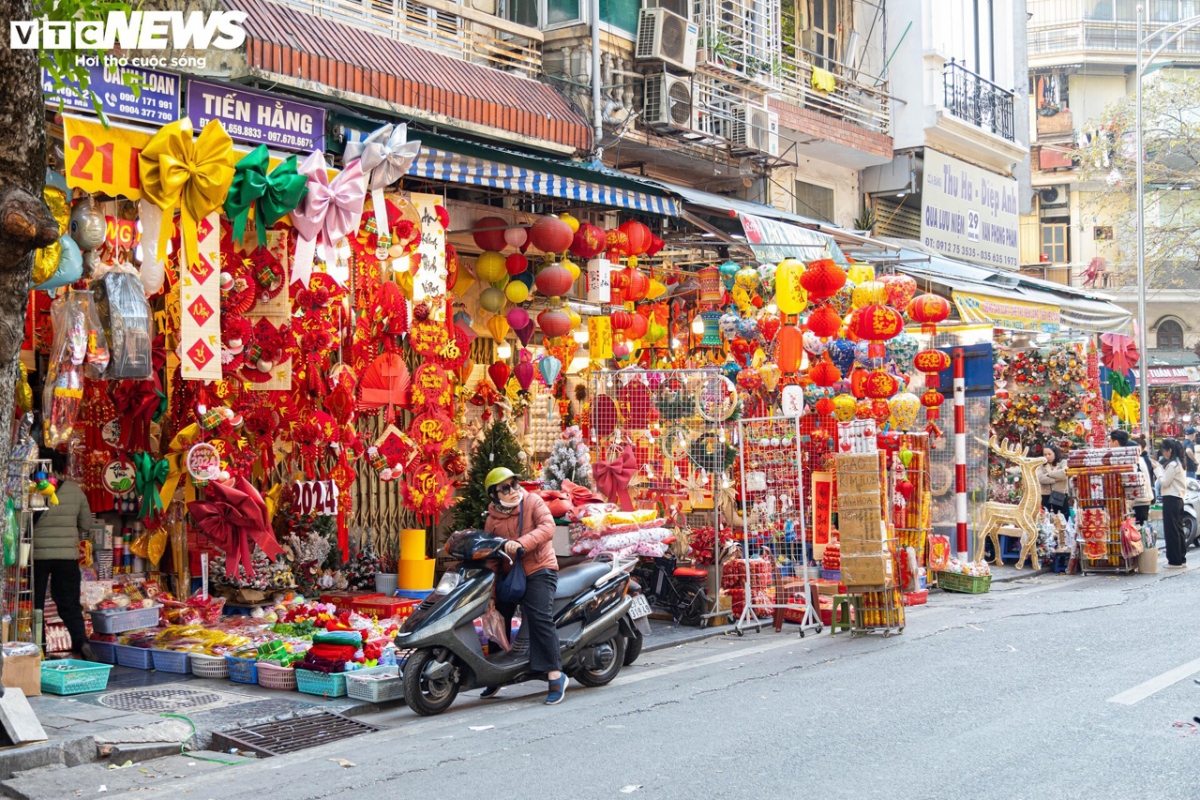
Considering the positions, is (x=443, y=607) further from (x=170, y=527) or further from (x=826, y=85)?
(x=826, y=85)

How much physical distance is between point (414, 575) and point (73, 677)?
14.4 ft

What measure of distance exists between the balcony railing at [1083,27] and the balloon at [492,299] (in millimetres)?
35791

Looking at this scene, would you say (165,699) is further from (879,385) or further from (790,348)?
(879,385)

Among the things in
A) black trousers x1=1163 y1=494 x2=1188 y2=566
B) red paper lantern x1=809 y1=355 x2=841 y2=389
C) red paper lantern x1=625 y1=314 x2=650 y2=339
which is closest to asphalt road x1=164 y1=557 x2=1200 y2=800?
red paper lantern x1=809 y1=355 x2=841 y2=389

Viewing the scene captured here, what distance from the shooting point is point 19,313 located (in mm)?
5324

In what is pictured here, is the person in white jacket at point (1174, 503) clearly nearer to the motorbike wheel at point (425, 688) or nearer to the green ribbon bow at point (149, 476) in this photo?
the motorbike wheel at point (425, 688)

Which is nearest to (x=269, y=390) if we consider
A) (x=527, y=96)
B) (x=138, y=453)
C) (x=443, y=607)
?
(x=138, y=453)

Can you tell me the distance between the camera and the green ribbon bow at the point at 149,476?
421 inches

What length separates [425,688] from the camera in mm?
8477

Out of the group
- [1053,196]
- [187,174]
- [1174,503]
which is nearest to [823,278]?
[187,174]

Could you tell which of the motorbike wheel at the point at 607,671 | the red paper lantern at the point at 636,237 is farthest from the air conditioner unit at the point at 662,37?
the motorbike wheel at the point at 607,671

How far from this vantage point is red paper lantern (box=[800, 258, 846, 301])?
43.9ft

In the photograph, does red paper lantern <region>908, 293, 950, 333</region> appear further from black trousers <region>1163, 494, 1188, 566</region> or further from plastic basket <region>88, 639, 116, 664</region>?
plastic basket <region>88, 639, 116, 664</region>

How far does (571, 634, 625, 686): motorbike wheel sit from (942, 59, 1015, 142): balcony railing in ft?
52.7
